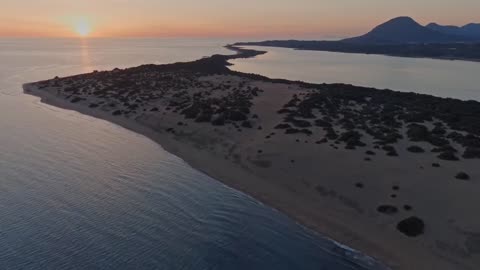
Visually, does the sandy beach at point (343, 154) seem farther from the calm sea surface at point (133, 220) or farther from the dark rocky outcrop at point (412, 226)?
the calm sea surface at point (133, 220)

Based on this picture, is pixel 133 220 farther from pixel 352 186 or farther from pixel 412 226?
pixel 412 226

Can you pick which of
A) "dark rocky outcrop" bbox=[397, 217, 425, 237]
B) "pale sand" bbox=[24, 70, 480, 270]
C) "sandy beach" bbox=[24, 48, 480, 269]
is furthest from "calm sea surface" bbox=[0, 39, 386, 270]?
"dark rocky outcrop" bbox=[397, 217, 425, 237]

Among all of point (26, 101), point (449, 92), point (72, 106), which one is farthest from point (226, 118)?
point (449, 92)

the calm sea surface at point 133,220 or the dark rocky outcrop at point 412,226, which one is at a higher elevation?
the dark rocky outcrop at point 412,226

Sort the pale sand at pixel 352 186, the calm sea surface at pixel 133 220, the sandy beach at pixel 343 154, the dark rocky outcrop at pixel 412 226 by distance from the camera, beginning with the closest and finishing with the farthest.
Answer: the calm sea surface at pixel 133 220
the pale sand at pixel 352 186
the dark rocky outcrop at pixel 412 226
the sandy beach at pixel 343 154

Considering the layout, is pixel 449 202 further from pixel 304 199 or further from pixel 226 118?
pixel 226 118

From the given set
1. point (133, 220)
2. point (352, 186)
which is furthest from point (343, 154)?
point (133, 220)

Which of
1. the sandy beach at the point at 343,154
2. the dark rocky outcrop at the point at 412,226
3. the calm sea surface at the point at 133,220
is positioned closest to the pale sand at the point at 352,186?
the sandy beach at the point at 343,154

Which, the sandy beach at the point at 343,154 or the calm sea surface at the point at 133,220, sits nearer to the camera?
the calm sea surface at the point at 133,220
